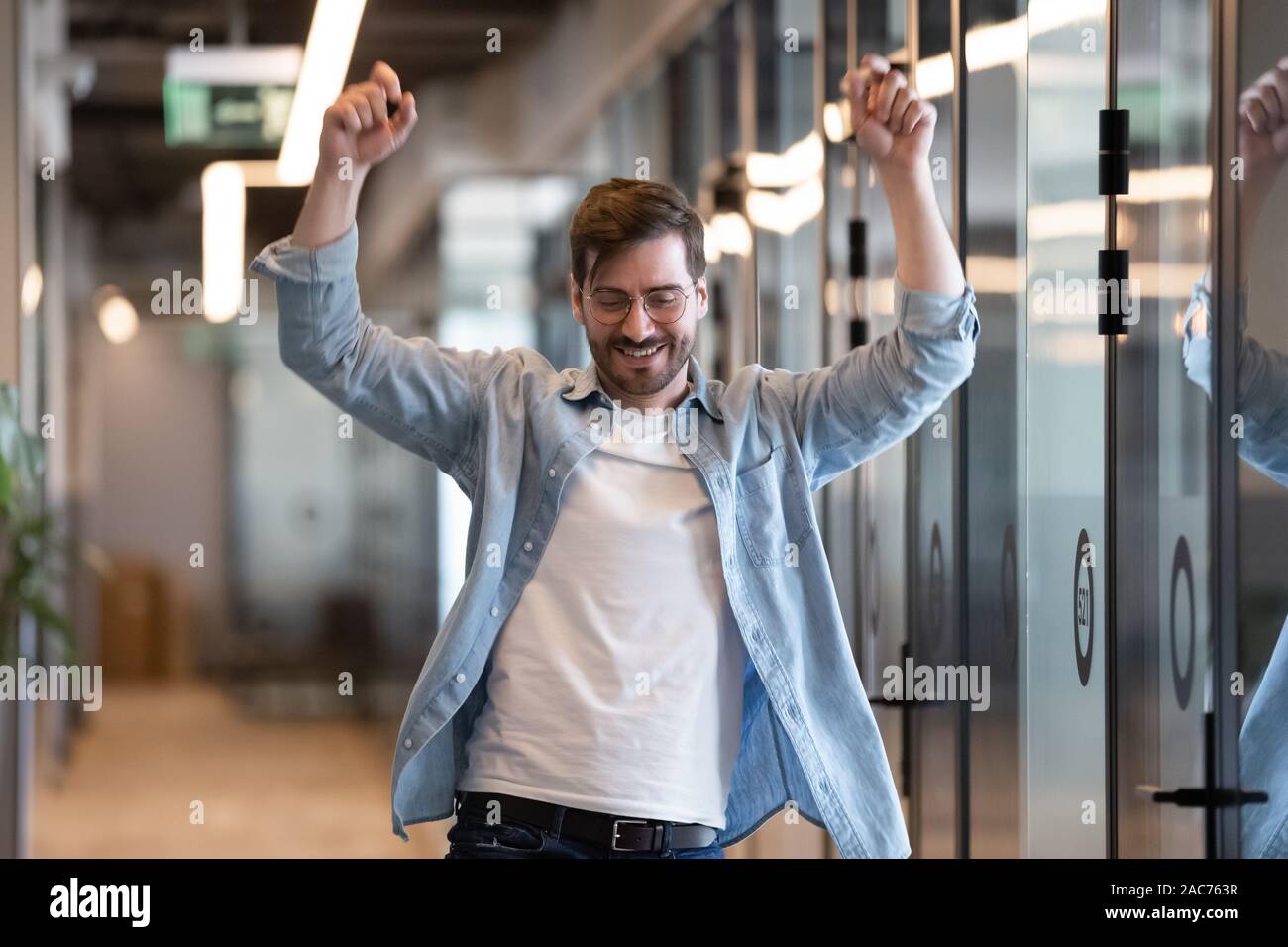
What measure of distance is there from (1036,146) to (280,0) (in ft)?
12.3

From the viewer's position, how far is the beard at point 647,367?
61.9 inches

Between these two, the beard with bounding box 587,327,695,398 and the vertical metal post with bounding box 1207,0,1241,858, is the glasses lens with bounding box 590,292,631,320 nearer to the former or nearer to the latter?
the beard with bounding box 587,327,695,398

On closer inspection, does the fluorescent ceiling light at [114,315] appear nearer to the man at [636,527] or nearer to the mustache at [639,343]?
the man at [636,527]

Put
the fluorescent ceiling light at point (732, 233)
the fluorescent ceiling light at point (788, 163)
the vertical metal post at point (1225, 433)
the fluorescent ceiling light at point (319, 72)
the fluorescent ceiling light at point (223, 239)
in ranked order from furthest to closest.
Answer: the fluorescent ceiling light at point (223, 239) → the fluorescent ceiling light at point (319, 72) → the fluorescent ceiling light at point (732, 233) → the fluorescent ceiling light at point (788, 163) → the vertical metal post at point (1225, 433)

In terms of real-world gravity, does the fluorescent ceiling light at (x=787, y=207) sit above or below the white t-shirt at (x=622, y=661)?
above

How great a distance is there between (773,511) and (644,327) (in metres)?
0.24

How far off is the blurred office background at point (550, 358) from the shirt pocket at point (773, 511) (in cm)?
52

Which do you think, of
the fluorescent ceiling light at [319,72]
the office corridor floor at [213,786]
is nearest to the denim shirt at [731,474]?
the fluorescent ceiling light at [319,72]

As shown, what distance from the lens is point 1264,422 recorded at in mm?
1684

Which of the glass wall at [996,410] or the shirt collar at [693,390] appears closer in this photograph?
the shirt collar at [693,390]

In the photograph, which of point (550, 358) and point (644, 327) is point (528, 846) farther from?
point (550, 358)

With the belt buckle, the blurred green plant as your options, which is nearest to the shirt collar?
the belt buckle

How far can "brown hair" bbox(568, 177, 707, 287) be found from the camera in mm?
1566
